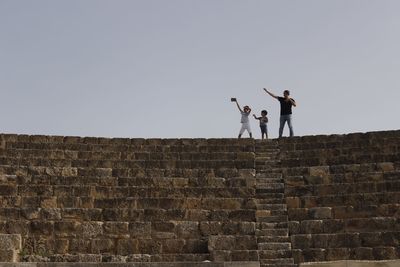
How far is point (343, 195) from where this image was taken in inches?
485

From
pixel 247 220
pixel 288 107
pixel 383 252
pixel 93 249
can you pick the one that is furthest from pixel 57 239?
pixel 288 107

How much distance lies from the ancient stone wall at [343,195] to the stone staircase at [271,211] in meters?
0.14

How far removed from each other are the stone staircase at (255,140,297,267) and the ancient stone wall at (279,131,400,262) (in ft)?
0.45

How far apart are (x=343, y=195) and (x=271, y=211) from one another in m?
1.20

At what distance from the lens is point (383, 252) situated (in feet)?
35.5

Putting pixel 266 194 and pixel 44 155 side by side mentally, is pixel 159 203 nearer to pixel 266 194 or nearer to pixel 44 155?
pixel 266 194

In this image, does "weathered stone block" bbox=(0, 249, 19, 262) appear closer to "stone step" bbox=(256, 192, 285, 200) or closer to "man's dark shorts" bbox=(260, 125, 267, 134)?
"stone step" bbox=(256, 192, 285, 200)

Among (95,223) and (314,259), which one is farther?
(95,223)

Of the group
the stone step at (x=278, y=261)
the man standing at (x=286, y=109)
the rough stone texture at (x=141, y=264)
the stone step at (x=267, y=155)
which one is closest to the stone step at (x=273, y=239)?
the stone step at (x=278, y=261)

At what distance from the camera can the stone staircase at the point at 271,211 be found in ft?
36.2

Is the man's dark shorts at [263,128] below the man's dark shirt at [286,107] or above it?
below

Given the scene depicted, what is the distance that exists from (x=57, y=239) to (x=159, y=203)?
179 cm

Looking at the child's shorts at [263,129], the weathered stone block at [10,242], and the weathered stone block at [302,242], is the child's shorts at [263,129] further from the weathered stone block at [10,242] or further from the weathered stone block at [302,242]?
the weathered stone block at [10,242]

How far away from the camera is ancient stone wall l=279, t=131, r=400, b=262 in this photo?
11.1 meters
